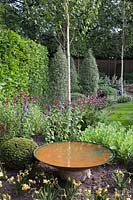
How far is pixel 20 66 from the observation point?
22.6ft

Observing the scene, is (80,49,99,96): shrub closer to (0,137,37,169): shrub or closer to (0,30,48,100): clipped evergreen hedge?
(0,30,48,100): clipped evergreen hedge

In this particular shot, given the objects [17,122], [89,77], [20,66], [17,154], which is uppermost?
[20,66]

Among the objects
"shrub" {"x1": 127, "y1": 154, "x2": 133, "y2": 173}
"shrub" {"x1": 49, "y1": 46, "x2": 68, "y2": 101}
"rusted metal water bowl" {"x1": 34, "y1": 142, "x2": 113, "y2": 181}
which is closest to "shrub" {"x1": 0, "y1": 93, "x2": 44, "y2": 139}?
"rusted metal water bowl" {"x1": 34, "y1": 142, "x2": 113, "y2": 181}

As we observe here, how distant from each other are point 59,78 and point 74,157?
5.78 meters

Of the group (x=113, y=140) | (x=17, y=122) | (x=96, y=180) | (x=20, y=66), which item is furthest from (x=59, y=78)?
(x=96, y=180)

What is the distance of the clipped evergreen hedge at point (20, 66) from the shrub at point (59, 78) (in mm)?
289

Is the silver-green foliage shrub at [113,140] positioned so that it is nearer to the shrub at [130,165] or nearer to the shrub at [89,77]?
the shrub at [130,165]

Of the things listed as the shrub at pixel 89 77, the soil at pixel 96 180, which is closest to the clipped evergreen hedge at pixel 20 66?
the shrub at pixel 89 77

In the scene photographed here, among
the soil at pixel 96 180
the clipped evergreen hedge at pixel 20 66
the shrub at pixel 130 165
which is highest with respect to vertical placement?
the clipped evergreen hedge at pixel 20 66

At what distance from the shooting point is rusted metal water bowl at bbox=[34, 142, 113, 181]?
290 cm

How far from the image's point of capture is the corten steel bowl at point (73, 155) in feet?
9.56

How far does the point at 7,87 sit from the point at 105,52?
10446 mm

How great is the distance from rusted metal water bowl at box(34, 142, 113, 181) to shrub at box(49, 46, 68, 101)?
5.12 meters

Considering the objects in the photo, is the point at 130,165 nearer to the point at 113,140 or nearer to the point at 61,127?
the point at 113,140
